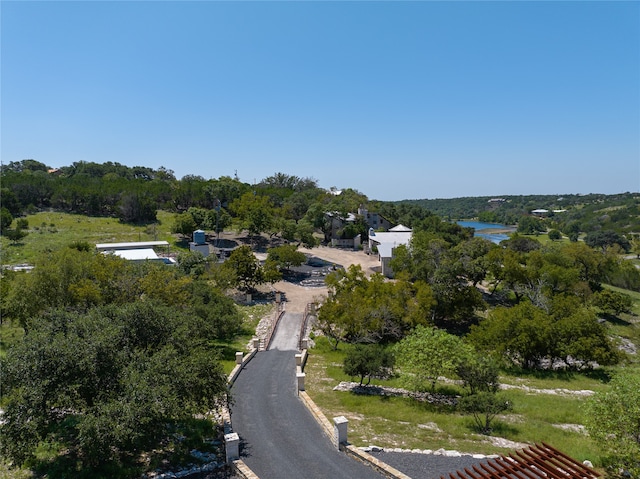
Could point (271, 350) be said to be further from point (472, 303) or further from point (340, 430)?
point (472, 303)

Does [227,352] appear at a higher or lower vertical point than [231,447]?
lower

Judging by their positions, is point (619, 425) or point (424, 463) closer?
point (619, 425)

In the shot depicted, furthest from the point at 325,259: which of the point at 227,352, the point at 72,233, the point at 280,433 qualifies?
the point at 280,433

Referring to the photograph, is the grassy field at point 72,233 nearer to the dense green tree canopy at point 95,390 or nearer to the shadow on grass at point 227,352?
the shadow on grass at point 227,352

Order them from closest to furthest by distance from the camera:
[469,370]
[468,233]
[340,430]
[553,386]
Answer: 1. [340,430]
2. [469,370]
3. [553,386]
4. [468,233]

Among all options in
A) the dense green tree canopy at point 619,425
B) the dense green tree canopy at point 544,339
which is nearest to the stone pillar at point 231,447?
the dense green tree canopy at point 619,425

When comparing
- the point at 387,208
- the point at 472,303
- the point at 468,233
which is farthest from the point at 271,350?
the point at 387,208

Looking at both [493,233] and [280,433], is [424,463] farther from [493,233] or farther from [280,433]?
[493,233]
